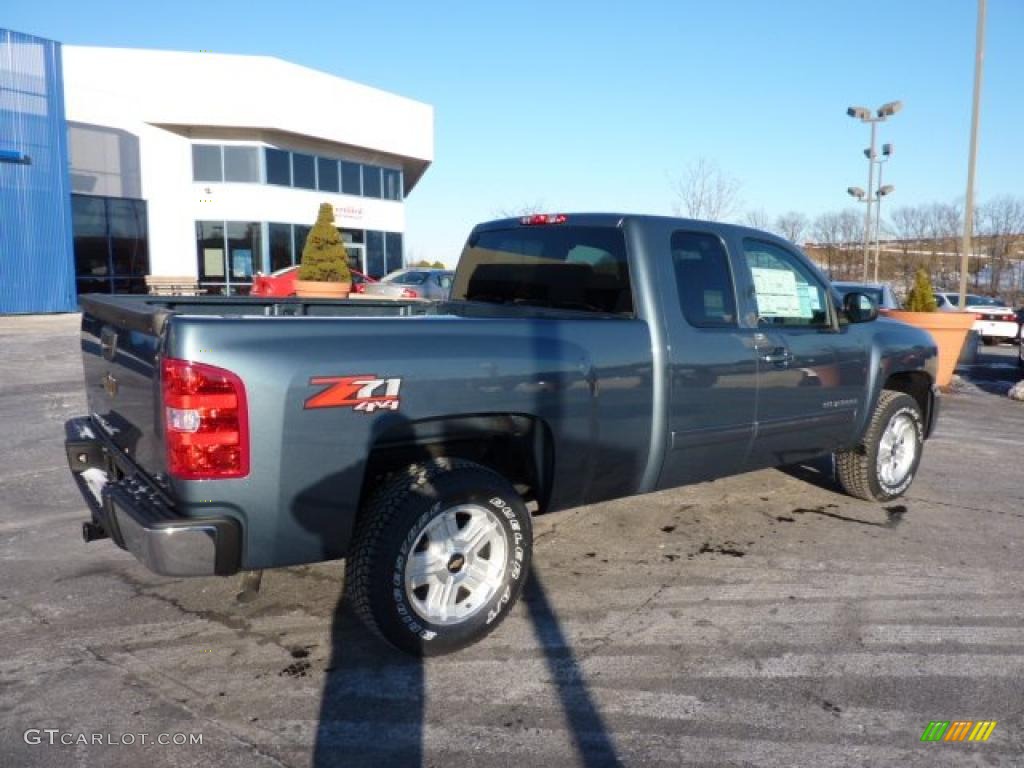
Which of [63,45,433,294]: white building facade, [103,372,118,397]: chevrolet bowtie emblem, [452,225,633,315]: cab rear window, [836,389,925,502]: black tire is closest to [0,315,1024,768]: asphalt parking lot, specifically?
[836,389,925,502]: black tire

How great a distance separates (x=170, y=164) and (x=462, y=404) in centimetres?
2780

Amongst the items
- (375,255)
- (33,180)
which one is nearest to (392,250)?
(375,255)

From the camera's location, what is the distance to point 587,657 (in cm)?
349

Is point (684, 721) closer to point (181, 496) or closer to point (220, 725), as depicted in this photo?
point (220, 725)

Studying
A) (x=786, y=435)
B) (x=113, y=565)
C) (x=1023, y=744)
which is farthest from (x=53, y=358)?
(x=1023, y=744)

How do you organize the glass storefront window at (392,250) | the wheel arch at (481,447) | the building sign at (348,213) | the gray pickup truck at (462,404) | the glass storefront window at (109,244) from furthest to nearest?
the glass storefront window at (392,250)
the building sign at (348,213)
the glass storefront window at (109,244)
the wheel arch at (481,447)
the gray pickup truck at (462,404)

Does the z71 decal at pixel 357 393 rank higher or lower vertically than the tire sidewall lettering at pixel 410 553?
higher

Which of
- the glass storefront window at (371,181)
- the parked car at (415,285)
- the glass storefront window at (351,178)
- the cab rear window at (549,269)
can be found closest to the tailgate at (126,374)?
the cab rear window at (549,269)

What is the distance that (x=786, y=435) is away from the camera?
4914 mm

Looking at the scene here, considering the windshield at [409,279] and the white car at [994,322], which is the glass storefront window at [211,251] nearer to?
the windshield at [409,279]

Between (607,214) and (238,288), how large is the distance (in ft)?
88.3

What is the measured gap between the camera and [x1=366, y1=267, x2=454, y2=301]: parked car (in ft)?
60.7

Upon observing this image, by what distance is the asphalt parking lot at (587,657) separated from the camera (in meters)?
2.85

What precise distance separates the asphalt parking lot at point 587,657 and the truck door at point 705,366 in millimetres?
642
